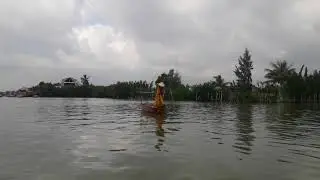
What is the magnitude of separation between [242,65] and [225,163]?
104 metres

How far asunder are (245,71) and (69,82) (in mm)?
93046

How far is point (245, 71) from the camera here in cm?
11675

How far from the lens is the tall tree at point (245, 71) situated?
381 feet

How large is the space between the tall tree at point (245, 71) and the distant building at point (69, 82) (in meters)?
84.1

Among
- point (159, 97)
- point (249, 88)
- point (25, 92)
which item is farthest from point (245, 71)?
point (25, 92)

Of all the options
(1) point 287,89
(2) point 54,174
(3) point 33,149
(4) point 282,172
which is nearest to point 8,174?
(2) point 54,174

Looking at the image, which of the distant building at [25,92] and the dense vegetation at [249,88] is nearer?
the dense vegetation at [249,88]

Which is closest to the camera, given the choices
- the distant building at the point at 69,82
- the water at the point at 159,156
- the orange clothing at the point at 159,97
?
the water at the point at 159,156

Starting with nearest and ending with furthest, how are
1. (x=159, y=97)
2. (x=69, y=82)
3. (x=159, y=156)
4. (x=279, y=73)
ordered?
(x=159, y=156)
(x=159, y=97)
(x=279, y=73)
(x=69, y=82)

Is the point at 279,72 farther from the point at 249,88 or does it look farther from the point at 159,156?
the point at 159,156

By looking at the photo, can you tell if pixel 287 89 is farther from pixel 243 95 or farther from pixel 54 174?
pixel 54 174

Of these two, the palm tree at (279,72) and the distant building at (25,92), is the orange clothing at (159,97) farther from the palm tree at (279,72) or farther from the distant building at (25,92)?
the distant building at (25,92)

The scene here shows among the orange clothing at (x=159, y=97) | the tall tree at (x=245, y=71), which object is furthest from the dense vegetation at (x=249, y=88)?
the orange clothing at (x=159, y=97)

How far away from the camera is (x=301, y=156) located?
1680 centimetres
